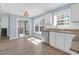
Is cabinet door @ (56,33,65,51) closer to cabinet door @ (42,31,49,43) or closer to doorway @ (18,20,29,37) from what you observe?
cabinet door @ (42,31,49,43)

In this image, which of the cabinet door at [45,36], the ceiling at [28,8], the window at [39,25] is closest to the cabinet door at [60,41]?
the cabinet door at [45,36]

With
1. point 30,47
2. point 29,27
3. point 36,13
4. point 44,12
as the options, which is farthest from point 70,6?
point 30,47

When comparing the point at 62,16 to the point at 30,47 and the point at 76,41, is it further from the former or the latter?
the point at 30,47

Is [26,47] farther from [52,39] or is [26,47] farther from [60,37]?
[60,37]

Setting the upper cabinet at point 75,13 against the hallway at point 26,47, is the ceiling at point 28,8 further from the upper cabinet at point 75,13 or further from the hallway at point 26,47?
the hallway at point 26,47

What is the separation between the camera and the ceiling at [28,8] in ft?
8.70

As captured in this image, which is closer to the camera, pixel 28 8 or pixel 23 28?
pixel 28 8

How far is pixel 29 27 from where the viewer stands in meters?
2.93

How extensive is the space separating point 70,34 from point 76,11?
66 centimetres

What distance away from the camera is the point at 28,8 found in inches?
109

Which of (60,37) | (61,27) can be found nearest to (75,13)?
(61,27)

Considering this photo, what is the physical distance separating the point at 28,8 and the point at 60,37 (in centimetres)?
101

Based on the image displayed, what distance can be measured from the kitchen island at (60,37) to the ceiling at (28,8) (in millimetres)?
516

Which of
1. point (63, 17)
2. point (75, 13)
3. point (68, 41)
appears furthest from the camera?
point (75, 13)
